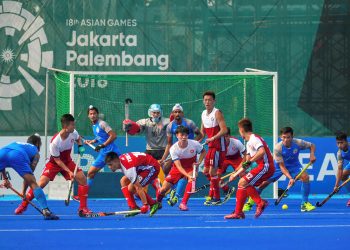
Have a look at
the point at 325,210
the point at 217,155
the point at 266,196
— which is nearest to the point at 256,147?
the point at 325,210

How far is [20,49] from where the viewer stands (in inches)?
738

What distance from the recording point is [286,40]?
60.9ft

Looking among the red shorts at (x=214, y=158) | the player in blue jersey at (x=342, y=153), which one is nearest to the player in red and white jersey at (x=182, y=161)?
the red shorts at (x=214, y=158)

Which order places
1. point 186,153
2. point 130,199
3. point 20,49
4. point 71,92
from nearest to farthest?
point 130,199
point 186,153
point 71,92
point 20,49

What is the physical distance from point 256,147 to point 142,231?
2268mm

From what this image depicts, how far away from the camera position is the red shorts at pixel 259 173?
1192 centimetres

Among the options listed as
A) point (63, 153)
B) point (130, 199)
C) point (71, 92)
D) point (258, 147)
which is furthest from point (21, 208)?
point (71, 92)

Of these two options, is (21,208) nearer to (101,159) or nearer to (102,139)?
(101,159)

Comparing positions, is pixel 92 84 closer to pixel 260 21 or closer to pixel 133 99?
pixel 133 99

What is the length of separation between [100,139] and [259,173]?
4.36m

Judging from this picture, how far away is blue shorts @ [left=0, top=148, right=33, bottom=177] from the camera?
1210 centimetres

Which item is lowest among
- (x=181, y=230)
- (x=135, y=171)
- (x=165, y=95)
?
(x=181, y=230)

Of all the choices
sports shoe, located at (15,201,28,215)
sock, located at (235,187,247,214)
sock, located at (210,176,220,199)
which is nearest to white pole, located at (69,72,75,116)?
sock, located at (210,176,220,199)

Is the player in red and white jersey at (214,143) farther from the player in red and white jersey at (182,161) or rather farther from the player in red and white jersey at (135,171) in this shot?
the player in red and white jersey at (135,171)
